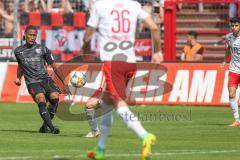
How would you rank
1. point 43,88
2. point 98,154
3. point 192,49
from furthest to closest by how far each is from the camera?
point 192,49, point 43,88, point 98,154

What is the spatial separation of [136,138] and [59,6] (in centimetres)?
1534

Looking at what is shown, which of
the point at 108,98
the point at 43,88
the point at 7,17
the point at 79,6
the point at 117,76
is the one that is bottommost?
the point at 7,17

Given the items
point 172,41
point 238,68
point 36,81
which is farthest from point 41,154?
point 172,41

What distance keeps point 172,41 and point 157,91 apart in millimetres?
2974

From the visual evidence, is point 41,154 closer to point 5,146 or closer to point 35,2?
point 5,146

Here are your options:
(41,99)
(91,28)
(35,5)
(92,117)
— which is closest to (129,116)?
(91,28)

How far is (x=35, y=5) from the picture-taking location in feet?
102

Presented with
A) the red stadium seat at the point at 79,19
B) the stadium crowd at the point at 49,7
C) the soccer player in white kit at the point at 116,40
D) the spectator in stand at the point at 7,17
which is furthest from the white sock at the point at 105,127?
the spectator in stand at the point at 7,17

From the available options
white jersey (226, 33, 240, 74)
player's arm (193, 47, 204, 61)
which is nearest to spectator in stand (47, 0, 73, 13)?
player's arm (193, 47, 204, 61)

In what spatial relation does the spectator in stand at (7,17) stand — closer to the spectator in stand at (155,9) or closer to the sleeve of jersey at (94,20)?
the spectator in stand at (155,9)

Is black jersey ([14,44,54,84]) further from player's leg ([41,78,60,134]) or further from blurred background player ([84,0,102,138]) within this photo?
blurred background player ([84,0,102,138])

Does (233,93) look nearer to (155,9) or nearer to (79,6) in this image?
(155,9)

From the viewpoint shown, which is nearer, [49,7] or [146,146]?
[146,146]

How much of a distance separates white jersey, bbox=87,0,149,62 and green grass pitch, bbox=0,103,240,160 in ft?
5.18
